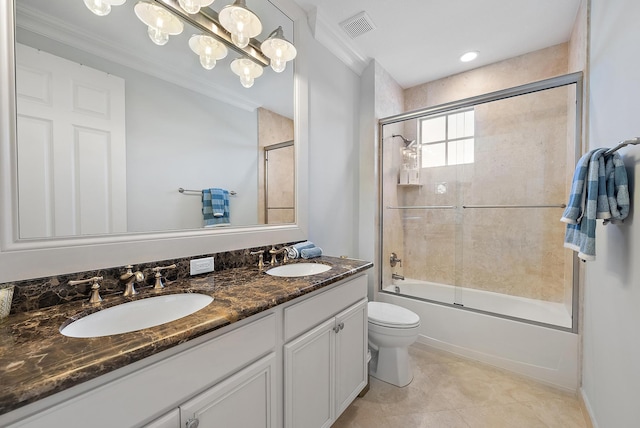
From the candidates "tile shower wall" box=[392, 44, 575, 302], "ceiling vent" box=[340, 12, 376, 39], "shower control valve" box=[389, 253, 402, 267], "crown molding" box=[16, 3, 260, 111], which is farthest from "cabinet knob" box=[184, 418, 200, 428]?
"tile shower wall" box=[392, 44, 575, 302]

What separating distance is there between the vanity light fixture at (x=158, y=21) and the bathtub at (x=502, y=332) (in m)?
2.54

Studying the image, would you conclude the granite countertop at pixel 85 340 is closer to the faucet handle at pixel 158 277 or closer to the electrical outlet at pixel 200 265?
the faucet handle at pixel 158 277

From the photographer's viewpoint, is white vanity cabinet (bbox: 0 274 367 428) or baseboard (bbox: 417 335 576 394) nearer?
white vanity cabinet (bbox: 0 274 367 428)

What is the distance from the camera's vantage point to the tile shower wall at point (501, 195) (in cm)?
226

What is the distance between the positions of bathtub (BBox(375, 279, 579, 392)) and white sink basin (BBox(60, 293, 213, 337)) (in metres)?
1.99

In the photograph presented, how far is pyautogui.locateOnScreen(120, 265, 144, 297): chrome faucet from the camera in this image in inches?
38.7

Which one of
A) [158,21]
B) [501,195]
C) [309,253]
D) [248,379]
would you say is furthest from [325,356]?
[501,195]

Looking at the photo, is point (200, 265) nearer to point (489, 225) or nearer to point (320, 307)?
point (320, 307)

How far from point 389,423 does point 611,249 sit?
145cm

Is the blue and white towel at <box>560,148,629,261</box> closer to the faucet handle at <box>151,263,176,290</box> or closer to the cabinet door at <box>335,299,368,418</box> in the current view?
the cabinet door at <box>335,299,368,418</box>

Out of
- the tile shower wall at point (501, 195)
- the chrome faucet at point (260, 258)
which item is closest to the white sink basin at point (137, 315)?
the chrome faucet at point (260, 258)

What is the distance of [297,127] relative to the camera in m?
1.78

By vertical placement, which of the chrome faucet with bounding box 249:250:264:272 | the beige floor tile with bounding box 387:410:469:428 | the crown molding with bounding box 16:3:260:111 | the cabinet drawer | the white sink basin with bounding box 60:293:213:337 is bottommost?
the beige floor tile with bounding box 387:410:469:428

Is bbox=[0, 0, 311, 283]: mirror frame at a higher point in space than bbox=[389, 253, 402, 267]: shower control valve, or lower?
higher
